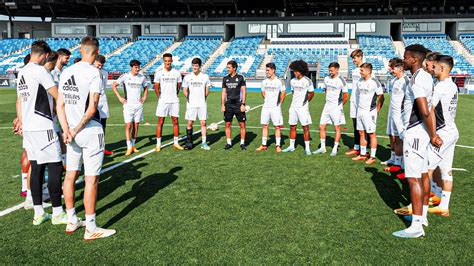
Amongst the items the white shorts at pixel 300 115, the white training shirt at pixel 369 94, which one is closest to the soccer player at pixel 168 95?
the white shorts at pixel 300 115

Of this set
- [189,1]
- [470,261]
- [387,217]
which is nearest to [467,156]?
[387,217]

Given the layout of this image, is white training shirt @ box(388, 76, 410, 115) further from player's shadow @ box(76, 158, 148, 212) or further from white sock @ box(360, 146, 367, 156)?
player's shadow @ box(76, 158, 148, 212)

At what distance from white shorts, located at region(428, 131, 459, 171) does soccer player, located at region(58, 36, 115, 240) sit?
169 inches

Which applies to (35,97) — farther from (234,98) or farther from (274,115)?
(274,115)

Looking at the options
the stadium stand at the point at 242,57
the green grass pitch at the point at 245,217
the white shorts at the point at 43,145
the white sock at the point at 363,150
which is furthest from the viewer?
the stadium stand at the point at 242,57

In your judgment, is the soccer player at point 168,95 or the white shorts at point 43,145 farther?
the soccer player at point 168,95

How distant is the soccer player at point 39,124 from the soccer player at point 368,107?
623cm

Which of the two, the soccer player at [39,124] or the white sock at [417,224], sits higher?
the soccer player at [39,124]

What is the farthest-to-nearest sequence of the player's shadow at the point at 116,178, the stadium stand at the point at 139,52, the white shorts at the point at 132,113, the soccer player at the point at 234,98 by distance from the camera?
the stadium stand at the point at 139,52 < the soccer player at the point at 234,98 < the white shorts at the point at 132,113 < the player's shadow at the point at 116,178

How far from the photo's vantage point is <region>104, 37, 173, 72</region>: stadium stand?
42250mm

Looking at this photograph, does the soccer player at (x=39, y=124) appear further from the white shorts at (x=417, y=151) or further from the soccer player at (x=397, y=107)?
the soccer player at (x=397, y=107)

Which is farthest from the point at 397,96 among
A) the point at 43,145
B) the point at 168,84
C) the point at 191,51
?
the point at 191,51

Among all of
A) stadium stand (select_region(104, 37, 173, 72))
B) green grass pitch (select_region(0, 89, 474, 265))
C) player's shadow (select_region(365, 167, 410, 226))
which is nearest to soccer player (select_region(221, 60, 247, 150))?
green grass pitch (select_region(0, 89, 474, 265))

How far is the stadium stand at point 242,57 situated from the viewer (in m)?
39.2
